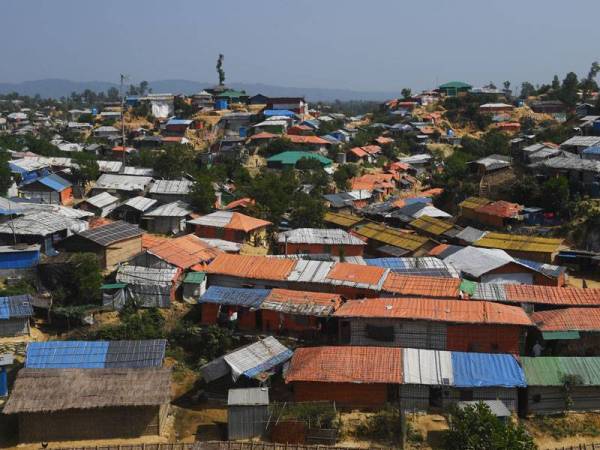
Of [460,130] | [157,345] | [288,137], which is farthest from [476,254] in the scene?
[460,130]

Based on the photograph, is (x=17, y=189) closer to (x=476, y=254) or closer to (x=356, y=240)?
(x=356, y=240)

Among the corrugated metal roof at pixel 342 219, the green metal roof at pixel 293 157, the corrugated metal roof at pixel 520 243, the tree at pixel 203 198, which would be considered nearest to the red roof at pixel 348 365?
the corrugated metal roof at pixel 520 243

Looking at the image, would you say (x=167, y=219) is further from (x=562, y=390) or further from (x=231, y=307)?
(x=562, y=390)

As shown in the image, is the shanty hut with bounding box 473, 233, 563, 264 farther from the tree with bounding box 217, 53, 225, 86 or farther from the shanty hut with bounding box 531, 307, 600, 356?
the tree with bounding box 217, 53, 225, 86

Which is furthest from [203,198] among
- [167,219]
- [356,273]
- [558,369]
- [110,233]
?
[558,369]

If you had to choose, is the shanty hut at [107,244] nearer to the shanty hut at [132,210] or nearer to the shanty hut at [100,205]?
the shanty hut at [132,210]

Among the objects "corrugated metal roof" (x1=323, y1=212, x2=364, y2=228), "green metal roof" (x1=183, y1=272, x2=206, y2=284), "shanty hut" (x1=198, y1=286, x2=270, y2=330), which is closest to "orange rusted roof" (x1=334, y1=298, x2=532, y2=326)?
"shanty hut" (x1=198, y1=286, x2=270, y2=330)
